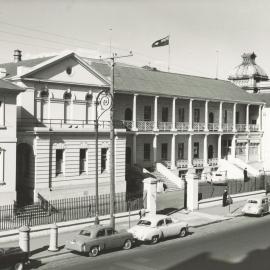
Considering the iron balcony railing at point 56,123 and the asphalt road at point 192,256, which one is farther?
the iron balcony railing at point 56,123

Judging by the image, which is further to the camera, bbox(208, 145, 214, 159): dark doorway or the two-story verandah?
bbox(208, 145, 214, 159): dark doorway

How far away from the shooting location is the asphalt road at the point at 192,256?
1950cm

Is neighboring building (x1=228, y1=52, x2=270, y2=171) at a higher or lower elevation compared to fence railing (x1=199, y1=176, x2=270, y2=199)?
higher

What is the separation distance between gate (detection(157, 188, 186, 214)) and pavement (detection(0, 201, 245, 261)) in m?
0.83

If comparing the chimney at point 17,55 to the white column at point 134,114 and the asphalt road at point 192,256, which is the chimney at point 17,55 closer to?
the white column at point 134,114

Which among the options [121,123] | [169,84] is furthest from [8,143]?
[169,84]

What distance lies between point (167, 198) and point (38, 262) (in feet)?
60.6

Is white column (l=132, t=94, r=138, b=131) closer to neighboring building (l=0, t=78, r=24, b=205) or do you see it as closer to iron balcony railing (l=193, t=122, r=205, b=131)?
iron balcony railing (l=193, t=122, r=205, b=131)

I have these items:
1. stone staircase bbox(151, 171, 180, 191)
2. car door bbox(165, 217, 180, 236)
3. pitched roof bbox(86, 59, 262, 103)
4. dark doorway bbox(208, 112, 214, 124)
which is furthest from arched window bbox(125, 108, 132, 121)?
car door bbox(165, 217, 180, 236)

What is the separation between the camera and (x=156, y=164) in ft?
151

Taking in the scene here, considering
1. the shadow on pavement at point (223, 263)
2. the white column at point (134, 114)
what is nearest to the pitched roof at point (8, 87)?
the white column at point (134, 114)

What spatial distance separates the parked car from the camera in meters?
17.7

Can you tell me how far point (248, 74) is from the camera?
7094 cm

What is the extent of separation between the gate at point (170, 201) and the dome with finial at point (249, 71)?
1390 inches
